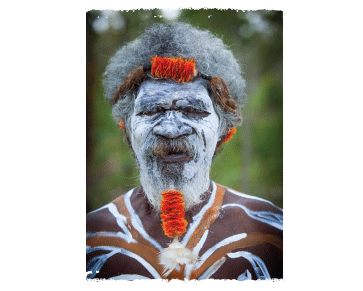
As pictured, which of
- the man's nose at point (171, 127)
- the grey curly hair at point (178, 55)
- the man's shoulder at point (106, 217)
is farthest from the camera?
the man's shoulder at point (106, 217)

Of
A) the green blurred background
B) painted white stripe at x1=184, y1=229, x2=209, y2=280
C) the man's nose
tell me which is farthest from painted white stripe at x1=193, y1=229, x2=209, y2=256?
the man's nose

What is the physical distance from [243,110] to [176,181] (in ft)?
2.22

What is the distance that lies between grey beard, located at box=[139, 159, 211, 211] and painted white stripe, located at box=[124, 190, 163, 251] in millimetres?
153

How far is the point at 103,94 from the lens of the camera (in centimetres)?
252

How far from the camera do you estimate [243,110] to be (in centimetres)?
252

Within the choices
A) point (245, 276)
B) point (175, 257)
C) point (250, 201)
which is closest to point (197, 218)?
point (175, 257)

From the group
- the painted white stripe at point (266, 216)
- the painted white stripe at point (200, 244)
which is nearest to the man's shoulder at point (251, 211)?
the painted white stripe at point (266, 216)

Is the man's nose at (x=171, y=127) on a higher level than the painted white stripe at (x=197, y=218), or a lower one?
higher

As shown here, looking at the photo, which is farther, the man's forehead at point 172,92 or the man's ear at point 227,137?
the man's ear at point 227,137

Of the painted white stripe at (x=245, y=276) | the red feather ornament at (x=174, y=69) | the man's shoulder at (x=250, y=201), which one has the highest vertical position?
the red feather ornament at (x=174, y=69)

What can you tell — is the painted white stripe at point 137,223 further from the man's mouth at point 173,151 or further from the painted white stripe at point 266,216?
the painted white stripe at point 266,216

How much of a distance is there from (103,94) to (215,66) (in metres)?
0.79

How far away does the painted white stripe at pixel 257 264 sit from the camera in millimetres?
2430

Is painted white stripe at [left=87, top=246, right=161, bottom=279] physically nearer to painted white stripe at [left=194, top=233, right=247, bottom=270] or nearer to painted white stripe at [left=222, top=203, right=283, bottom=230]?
painted white stripe at [left=194, top=233, right=247, bottom=270]
